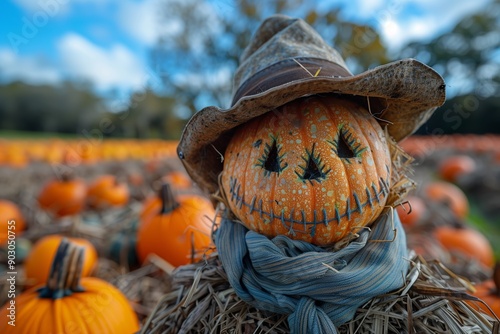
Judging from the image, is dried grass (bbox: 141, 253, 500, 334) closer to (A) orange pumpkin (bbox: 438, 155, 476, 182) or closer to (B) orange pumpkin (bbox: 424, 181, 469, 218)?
(B) orange pumpkin (bbox: 424, 181, 469, 218)

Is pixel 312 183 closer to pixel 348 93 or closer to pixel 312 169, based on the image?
pixel 312 169

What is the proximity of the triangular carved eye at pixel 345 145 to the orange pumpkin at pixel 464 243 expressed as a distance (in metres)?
2.66

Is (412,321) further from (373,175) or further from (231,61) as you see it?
(231,61)

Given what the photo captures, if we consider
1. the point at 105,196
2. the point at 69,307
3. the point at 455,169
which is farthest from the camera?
the point at 455,169

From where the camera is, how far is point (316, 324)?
3.76 ft

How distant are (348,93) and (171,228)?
169 cm

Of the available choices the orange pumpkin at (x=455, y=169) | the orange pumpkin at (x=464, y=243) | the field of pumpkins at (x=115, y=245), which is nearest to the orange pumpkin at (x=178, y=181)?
the field of pumpkins at (x=115, y=245)

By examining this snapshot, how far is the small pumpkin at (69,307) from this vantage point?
1574mm

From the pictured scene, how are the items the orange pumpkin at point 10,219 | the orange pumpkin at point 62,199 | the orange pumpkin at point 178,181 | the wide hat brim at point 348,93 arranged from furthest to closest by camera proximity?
1. the orange pumpkin at point 62,199
2. the orange pumpkin at point 178,181
3. the orange pumpkin at point 10,219
4. the wide hat brim at point 348,93

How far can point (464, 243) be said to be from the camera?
3.46 metres

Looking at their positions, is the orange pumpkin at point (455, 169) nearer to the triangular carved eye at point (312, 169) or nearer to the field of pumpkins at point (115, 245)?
the field of pumpkins at point (115, 245)

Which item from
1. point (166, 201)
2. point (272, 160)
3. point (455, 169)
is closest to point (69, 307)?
point (166, 201)

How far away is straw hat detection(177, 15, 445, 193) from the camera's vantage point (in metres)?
1.17

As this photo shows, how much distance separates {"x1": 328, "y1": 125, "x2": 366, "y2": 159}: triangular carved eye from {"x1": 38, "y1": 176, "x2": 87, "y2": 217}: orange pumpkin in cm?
397
